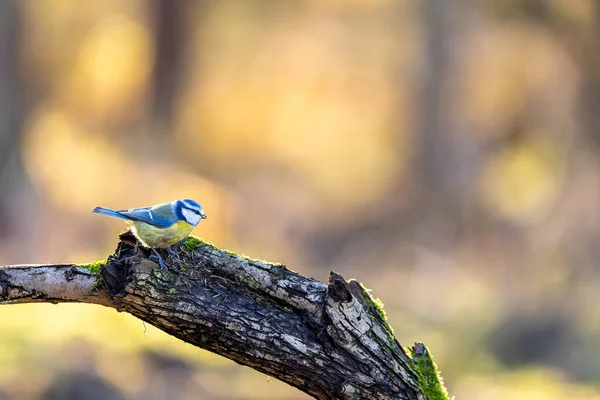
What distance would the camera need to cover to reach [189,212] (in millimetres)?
3818

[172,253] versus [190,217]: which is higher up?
[190,217]

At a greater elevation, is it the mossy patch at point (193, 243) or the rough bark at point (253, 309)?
the mossy patch at point (193, 243)

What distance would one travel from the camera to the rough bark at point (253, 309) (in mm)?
3281

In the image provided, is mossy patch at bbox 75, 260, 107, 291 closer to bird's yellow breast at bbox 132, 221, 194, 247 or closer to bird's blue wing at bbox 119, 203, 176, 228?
bird's yellow breast at bbox 132, 221, 194, 247

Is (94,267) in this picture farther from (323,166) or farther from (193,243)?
(323,166)

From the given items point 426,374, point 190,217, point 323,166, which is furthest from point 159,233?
point 323,166

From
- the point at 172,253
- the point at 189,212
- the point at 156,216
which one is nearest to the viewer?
the point at 172,253

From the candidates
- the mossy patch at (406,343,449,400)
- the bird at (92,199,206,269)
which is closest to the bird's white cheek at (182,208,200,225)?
the bird at (92,199,206,269)

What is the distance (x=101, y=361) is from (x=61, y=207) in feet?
13.1

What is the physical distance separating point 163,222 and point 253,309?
0.57 metres

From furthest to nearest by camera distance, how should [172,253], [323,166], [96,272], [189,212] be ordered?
1. [323,166]
2. [189,212]
3. [172,253]
4. [96,272]

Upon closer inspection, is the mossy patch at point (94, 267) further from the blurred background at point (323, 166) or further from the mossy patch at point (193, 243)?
the blurred background at point (323, 166)

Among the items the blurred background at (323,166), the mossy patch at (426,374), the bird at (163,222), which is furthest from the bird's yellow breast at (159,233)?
the blurred background at (323,166)

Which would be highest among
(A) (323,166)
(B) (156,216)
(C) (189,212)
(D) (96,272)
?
(A) (323,166)
